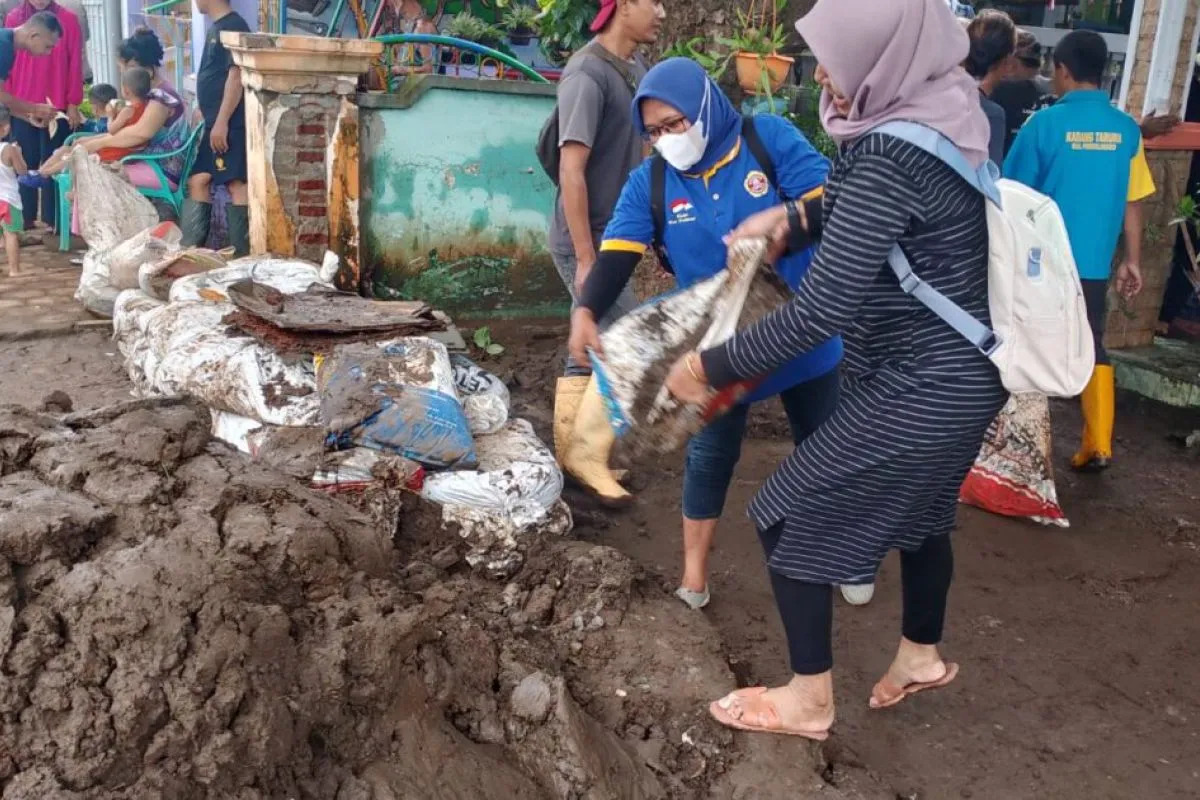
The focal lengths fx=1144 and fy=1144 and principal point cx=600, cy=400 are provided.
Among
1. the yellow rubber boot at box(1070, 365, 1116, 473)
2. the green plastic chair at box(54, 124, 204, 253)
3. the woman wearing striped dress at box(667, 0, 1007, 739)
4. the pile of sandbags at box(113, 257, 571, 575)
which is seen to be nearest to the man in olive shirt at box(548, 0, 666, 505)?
the pile of sandbags at box(113, 257, 571, 575)

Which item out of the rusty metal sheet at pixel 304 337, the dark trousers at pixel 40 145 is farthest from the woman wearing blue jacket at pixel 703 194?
the dark trousers at pixel 40 145

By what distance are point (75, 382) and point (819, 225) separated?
4.02 m

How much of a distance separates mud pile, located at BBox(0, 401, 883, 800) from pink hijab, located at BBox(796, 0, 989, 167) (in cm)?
144

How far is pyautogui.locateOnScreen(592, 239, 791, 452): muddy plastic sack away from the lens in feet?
8.66

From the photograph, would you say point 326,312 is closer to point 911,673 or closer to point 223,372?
point 223,372

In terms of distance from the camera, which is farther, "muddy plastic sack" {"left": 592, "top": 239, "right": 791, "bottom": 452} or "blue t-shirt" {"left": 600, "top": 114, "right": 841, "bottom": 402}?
"blue t-shirt" {"left": 600, "top": 114, "right": 841, "bottom": 402}

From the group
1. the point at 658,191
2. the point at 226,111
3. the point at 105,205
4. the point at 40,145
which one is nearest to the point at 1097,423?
the point at 658,191

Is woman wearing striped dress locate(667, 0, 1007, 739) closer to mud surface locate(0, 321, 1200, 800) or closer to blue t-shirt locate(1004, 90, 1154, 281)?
mud surface locate(0, 321, 1200, 800)

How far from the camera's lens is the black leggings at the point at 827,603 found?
267 centimetres

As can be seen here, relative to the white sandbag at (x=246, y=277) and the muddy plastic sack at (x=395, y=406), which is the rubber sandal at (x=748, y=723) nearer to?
the muddy plastic sack at (x=395, y=406)

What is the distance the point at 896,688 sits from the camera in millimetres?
3045

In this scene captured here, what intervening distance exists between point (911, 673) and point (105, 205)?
5.67 metres

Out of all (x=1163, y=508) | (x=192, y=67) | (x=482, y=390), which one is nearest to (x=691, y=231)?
(x=482, y=390)

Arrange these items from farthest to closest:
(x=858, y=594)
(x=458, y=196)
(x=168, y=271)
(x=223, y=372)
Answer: (x=458, y=196), (x=168, y=271), (x=223, y=372), (x=858, y=594)
